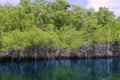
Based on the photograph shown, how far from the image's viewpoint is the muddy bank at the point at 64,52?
33.2 m

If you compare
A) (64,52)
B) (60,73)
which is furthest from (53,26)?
(60,73)

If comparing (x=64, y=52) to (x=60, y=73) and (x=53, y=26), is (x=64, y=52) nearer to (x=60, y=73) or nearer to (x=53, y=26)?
(x=53, y=26)

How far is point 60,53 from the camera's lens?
39.4 meters

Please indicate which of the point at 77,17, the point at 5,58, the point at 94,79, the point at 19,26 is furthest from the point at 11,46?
the point at 77,17

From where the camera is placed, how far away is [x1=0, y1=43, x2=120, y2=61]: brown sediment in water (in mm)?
33062

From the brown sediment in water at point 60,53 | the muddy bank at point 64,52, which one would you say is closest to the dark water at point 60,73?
the brown sediment in water at point 60,53

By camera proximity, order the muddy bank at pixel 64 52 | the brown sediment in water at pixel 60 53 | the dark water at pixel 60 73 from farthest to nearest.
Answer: the muddy bank at pixel 64 52 → the brown sediment in water at pixel 60 53 → the dark water at pixel 60 73

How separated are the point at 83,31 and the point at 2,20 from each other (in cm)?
1632

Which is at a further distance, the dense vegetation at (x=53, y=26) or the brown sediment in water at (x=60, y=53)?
the brown sediment in water at (x=60, y=53)

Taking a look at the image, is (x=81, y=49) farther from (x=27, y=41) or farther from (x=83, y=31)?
(x=27, y=41)

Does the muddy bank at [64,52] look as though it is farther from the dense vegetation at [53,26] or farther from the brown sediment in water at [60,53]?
the dense vegetation at [53,26]

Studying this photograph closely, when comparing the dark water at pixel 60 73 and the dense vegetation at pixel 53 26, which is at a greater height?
the dense vegetation at pixel 53 26

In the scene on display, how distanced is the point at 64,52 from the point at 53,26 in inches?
194

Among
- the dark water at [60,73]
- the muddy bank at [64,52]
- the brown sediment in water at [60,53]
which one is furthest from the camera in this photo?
the muddy bank at [64,52]
